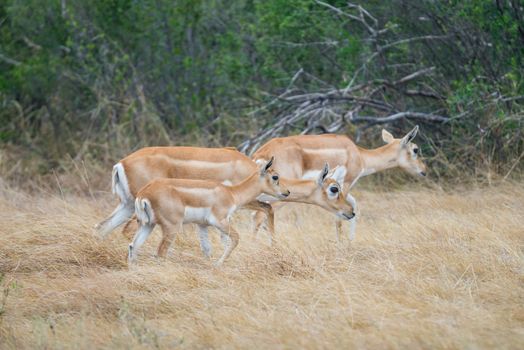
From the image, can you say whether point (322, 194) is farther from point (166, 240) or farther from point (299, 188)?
point (166, 240)

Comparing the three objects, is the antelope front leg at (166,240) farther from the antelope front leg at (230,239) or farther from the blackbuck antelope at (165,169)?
the blackbuck antelope at (165,169)

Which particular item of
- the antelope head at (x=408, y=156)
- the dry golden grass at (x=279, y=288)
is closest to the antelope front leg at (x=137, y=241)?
the dry golden grass at (x=279, y=288)

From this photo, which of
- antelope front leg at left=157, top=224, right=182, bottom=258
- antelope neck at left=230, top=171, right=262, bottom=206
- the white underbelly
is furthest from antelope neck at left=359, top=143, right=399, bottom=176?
antelope front leg at left=157, top=224, right=182, bottom=258

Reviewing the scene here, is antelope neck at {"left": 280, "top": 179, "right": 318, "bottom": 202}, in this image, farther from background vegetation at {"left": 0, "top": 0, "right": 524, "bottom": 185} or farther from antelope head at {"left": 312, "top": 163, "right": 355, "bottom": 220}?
background vegetation at {"left": 0, "top": 0, "right": 524, "bottom": 185}

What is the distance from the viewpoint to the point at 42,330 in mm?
5355

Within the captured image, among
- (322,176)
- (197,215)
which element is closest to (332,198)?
(322,176)

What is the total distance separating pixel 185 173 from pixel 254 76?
580 cm

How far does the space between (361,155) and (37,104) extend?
7.31 m

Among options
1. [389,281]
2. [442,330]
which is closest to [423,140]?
[389,281]

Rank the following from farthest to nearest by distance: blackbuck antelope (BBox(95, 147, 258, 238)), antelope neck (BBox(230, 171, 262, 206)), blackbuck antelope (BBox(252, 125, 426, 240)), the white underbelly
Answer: blackbuck antelope (BBox(252, 125, 426, 240)) → blackbuck antelope (BBox(95, 147, 258, 238)) → antelope neck (BBox(230, 171, 262, 206)) → the white underbelly

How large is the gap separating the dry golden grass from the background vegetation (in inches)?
101

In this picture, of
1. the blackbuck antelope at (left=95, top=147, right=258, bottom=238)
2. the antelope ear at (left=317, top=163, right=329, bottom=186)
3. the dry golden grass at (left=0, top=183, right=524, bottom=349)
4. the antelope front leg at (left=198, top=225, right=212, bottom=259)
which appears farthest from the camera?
the antelope ear at (left=317, top=163, right=329, bottom=186)

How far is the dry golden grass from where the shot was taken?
520cm

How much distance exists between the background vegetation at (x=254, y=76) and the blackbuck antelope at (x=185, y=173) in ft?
8.22
